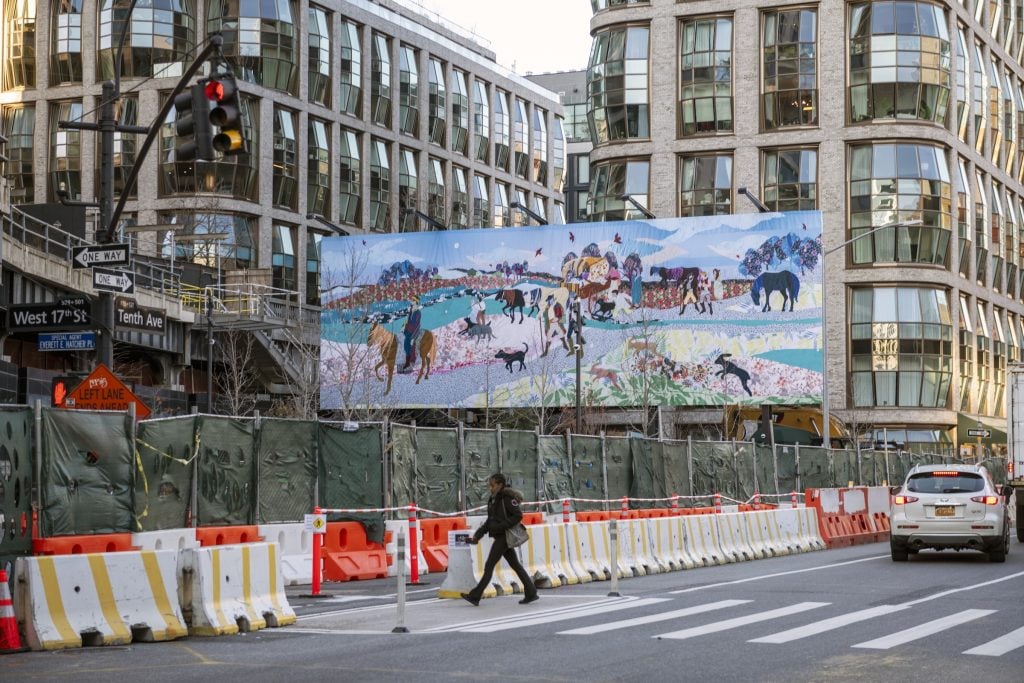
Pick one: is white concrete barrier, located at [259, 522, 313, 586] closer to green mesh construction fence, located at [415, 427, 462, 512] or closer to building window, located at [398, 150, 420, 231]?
green mesh construction fence, located at [415, 427, 462, 512]

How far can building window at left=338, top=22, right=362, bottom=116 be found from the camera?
77500mm

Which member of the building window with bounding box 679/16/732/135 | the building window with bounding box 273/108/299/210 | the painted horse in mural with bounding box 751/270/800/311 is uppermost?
the building window with bounding box 679/16/732/135

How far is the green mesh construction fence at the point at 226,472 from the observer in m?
22.5

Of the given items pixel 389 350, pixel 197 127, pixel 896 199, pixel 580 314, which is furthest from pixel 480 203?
pixel 197 127

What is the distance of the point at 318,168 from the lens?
3009 inches

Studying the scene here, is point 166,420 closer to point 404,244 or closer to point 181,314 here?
point 181,314

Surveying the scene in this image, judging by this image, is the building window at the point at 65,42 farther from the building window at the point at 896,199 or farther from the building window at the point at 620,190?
the building window at the point at 896,199

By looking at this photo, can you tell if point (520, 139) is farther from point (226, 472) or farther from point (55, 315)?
point (55, 315)

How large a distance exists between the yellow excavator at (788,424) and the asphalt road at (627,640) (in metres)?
40.0

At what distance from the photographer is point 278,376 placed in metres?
66.9

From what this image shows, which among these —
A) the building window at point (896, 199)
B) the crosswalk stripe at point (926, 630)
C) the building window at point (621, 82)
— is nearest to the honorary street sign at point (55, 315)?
the crosswalk stripe at point (926, 630)

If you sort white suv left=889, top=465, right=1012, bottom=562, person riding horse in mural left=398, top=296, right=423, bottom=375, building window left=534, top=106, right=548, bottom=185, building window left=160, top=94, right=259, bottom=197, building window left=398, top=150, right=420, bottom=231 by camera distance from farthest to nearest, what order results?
building window left=534, top=106, right=548, bottom=185
building window left=398, top=150, right=420, bottom=231
building window left=160, top=94, right=259, bottom=197
person riding horse in mural left=398, top=296, right=423, bottom=375
white suv left=889, top=465, right=1012, bottom=562

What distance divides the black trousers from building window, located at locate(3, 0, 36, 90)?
6146 cm

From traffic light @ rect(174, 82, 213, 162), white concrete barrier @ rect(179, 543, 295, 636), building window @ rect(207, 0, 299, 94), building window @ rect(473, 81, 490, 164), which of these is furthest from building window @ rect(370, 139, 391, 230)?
white concrete barrier @ rect(179, 543, 295, 636)
